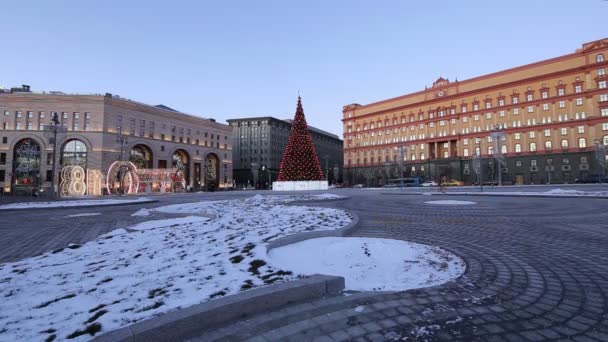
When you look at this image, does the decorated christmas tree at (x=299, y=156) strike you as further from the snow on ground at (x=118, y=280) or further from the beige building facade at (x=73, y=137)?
the snow on ground at (x=118, y=280)

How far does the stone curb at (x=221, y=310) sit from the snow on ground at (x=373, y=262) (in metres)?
0.48

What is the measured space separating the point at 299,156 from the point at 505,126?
5578 centimetres

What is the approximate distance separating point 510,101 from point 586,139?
51.5 ft

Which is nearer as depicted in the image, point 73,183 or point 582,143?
point 73,183

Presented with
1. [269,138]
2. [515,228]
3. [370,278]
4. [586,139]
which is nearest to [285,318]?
[370,278]

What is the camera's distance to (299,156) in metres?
37.8

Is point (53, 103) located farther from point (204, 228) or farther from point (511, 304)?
point (511, 304)

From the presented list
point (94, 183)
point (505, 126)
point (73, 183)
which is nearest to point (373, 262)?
point (73, 183)

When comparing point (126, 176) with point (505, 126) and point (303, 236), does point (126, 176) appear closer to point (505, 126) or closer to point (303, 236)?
point (303, 236)

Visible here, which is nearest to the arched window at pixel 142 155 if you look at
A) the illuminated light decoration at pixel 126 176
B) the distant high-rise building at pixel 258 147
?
the illuminated light decoration at pixel 126 176

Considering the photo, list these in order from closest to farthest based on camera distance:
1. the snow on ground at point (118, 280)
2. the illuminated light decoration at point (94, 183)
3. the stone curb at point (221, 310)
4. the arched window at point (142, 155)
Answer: the stone curb at point (221, 310)
the snow on ground at point (118, 280)
the illuminated light decoration at point (94, 183)
the arched window at point (142, 155)

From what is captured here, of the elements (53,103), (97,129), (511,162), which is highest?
(53,103)

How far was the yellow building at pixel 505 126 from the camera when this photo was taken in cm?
5891

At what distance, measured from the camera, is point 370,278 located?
3.93 m
